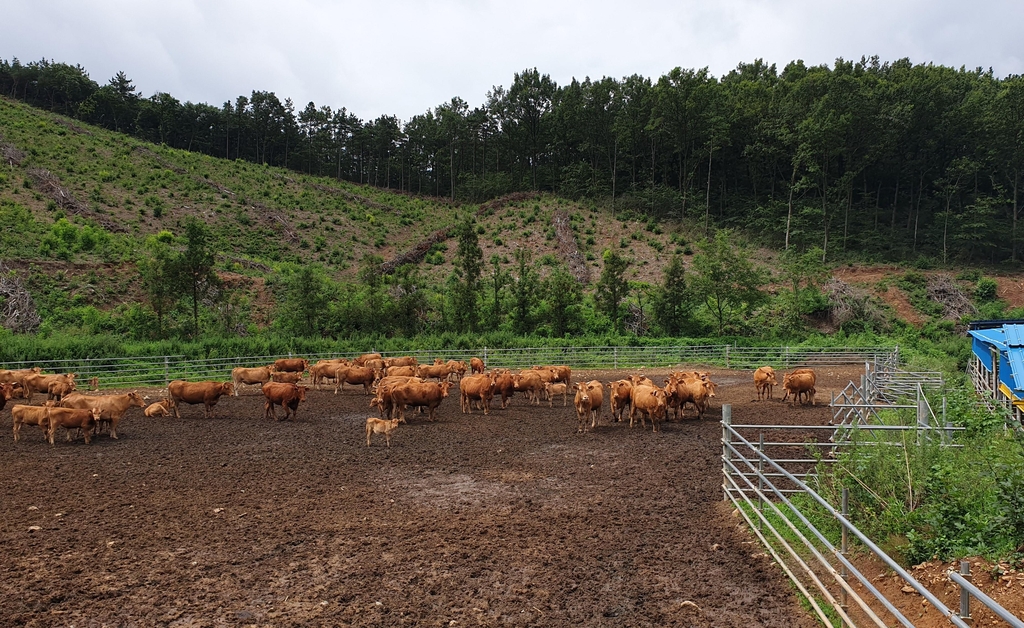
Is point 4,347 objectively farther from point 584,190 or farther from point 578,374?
point 584,190

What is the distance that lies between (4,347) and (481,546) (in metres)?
26.6

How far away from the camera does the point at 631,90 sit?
216ft

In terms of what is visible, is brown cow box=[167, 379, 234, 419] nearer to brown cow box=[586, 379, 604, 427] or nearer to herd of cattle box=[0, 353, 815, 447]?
herd of cattle box=[0, 353, 815, 447]

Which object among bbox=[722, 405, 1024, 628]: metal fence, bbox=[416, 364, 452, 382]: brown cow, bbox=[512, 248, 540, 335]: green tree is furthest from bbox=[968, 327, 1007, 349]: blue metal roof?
bbox=[512, 248, 540, 335]: green tree

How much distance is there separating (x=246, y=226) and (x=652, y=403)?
48.3 m

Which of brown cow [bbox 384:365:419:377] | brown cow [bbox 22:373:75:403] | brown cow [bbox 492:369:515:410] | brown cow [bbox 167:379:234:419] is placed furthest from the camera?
brown cow [bbox 384:365:419:377]

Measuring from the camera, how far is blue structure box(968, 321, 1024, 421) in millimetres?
13359

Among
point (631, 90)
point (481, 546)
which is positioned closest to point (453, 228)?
point (631, 90)

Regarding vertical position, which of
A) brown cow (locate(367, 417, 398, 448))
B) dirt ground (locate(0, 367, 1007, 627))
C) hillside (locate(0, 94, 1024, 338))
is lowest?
dirt ground (locate(0, 367, 1007, 627))

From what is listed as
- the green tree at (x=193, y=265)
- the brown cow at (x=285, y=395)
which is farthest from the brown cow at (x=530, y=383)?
the green tree at (x=193, y=265)

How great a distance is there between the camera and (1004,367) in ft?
50.3

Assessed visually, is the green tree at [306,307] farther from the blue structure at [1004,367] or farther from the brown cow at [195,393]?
the blue structure at [1004,367]

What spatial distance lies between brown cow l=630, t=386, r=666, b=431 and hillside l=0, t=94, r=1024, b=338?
27.3 metres

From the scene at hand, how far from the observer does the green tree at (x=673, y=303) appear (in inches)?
1485
